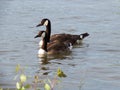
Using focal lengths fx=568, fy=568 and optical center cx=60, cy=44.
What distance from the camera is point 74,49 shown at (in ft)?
47.4

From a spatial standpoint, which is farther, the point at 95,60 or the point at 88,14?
the point at 88,14

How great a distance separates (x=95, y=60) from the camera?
1273 cm

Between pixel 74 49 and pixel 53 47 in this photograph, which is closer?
pixel 53 47

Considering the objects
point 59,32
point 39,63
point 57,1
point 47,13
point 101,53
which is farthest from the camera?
point 57,1

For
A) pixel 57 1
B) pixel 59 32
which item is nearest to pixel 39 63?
pixel 59 32

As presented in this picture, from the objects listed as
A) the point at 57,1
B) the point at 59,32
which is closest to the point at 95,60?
the point at 59,32

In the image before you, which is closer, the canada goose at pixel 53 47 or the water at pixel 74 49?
the water at pixel 74 49

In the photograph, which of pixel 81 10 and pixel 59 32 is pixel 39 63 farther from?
pixel 81 10

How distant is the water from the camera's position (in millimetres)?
10898

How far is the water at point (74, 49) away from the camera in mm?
10898

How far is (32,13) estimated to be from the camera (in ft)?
59.9

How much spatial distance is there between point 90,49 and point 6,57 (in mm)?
2263

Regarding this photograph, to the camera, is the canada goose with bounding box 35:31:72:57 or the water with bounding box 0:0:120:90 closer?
the water with bounding box 0:0:120:90

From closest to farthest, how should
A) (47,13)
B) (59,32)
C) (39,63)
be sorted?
(39,63), (59,32), (47,13)
